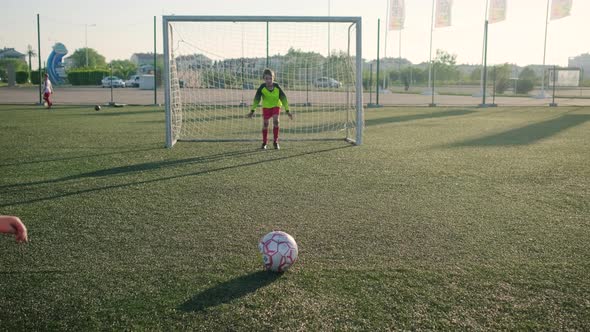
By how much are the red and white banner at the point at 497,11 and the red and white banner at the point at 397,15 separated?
5.18 metres

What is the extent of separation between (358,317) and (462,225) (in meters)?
2.55

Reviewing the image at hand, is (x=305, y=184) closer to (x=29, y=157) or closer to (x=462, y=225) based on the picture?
(x=462, y=225)

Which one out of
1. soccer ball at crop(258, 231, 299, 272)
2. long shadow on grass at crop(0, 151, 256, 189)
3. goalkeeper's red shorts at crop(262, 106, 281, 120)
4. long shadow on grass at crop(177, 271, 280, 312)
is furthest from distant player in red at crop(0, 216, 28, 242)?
goalkeeper's red shorts at crop(262, 106, 281, 120)

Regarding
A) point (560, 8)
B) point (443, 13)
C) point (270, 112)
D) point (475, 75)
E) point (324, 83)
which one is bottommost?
point (270, 112)

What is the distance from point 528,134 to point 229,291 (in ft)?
41.4

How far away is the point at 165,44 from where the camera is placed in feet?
38.1

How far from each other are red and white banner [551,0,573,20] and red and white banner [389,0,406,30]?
7.76 m

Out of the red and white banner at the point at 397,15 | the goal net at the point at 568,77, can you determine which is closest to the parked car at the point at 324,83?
the red and white banner at the point at 397,15

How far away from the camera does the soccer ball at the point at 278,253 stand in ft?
13.4

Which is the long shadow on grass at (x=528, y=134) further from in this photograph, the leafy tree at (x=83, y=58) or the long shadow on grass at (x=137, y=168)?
the leafy tree at (x=83, y=58)

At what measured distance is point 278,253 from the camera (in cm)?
407

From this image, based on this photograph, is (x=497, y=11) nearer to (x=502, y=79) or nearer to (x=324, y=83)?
(x=324, y=83)

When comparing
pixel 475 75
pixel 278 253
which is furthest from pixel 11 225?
pixel 475 75

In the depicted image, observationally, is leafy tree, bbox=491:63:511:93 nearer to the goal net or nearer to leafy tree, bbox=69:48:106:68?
the goal net
